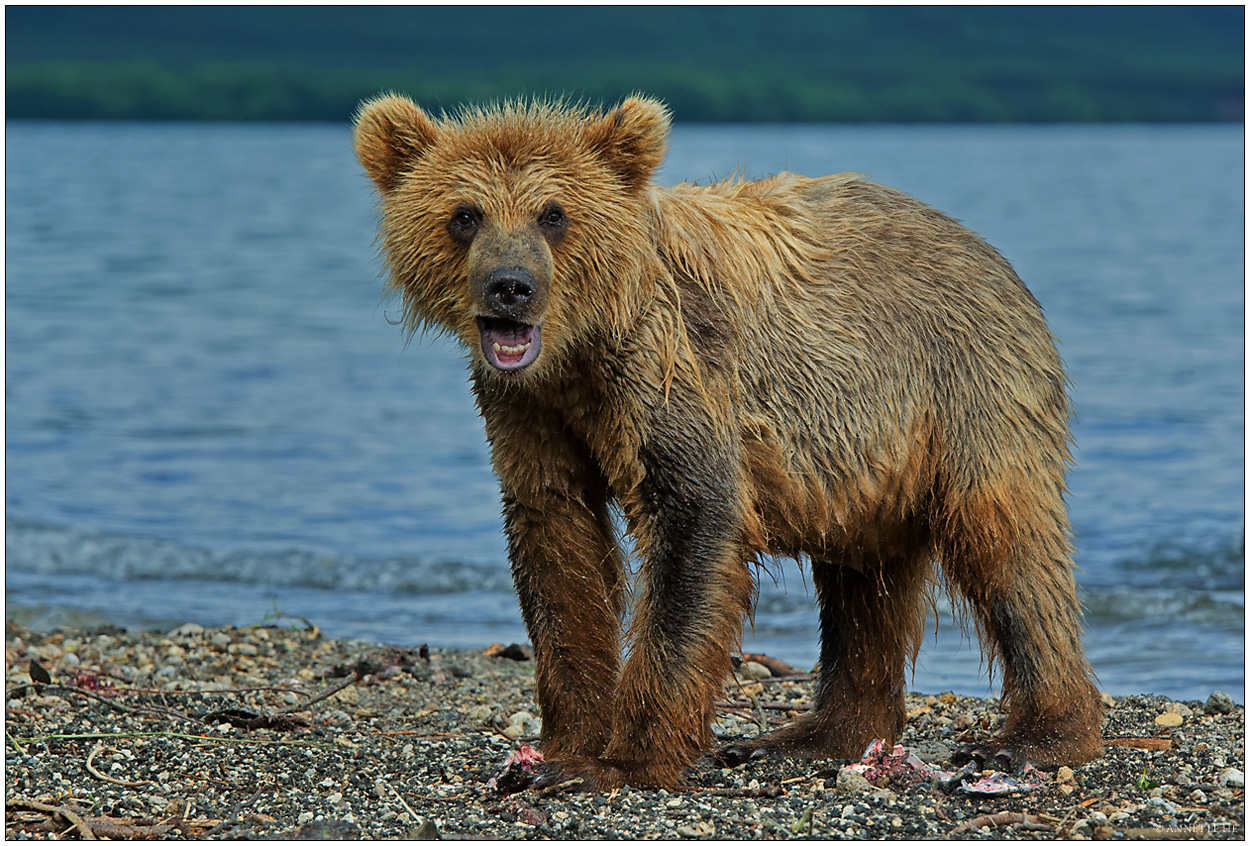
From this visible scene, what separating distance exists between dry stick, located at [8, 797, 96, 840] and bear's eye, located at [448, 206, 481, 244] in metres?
2.53

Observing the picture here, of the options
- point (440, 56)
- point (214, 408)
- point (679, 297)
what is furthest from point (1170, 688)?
point (440, 56)

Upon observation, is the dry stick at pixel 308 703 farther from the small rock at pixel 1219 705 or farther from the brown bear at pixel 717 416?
the small rock at pixel 1219 705

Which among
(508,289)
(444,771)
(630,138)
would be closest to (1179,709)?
(444,771)

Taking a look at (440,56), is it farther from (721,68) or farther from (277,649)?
(277,649)

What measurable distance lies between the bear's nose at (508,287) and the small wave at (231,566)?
627cm

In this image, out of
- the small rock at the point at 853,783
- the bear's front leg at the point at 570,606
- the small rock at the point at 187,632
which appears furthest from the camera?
the small rock at the point at 187,632

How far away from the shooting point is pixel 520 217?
552cm

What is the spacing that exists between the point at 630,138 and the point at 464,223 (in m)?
0.73

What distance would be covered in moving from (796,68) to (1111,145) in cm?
2629

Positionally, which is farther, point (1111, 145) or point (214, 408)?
point (1111, 145)

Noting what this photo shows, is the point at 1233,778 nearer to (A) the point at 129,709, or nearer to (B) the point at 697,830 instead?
(B) the point at 697,830

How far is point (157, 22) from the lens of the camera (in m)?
108

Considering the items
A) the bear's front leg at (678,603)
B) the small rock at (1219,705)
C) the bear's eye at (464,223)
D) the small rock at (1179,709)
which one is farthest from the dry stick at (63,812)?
the small rock at (1219,705)

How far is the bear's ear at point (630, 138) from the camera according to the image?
18.8 ft
